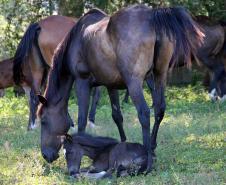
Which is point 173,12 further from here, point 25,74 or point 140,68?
point 25,74

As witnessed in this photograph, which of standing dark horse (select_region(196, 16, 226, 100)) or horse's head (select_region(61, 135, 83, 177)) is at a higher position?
horse's head (select_region(61, 135, 83, 177))

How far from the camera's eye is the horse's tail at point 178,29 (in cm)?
576

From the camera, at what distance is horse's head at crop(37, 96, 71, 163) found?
624 cm

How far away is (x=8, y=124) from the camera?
9812mm

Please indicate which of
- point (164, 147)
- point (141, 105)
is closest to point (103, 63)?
point (141, 105)

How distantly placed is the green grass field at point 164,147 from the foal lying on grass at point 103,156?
5.7 inches

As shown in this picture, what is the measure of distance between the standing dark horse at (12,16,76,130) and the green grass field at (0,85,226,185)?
0.75 m

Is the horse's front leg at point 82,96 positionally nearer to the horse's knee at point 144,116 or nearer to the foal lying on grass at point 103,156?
the foal lying on grass at point 103,156

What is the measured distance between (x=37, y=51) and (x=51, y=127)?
3.30 meters

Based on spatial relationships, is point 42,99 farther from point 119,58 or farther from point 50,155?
point 119,58

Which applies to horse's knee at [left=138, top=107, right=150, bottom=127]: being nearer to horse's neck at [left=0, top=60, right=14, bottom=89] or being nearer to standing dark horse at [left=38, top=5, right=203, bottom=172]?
standing dark horse at [left=38, top=5, right=203, bottom=172]

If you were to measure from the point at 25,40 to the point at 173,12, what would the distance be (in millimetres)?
4128

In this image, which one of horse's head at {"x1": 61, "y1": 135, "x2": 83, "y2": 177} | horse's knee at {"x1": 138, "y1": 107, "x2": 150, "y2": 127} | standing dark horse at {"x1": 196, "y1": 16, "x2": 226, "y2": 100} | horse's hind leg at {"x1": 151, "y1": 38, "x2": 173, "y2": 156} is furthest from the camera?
standing dark horse at {"x1": 196, "y1": 16, "x2": 226, "y2": 100}

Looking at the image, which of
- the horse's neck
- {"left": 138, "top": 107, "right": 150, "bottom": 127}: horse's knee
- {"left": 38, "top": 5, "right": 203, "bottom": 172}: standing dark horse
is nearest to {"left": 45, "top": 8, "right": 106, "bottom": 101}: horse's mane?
{"left": 38, "top": 5, "right": 203, "bottom": 172}: standing dark horse
